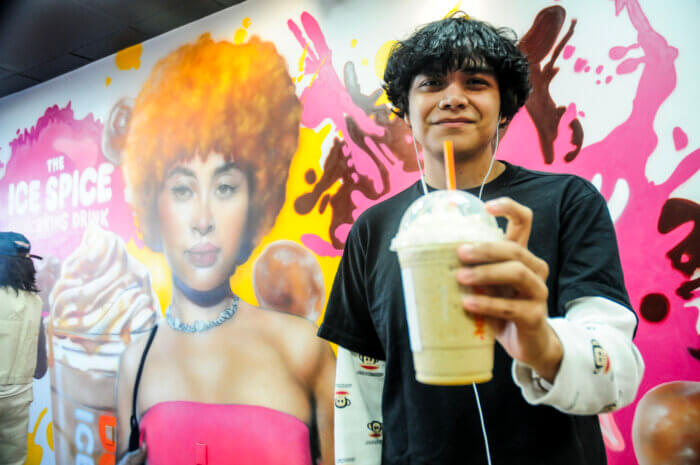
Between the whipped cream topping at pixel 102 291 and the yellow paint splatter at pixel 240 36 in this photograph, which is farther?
the whipped cream topping at pixel 102 291

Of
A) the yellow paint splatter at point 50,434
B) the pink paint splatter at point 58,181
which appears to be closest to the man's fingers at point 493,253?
the pink paint splatter at point 58,181

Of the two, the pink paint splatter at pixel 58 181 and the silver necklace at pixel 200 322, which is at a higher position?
the pink paint splatter at pixel 58 181

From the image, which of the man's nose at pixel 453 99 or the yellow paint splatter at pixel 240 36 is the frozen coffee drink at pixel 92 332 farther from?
the man's nose at pixel 453 99

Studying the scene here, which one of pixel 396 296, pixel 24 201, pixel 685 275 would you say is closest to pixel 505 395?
pixel 396 296

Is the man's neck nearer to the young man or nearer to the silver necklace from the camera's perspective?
the young man

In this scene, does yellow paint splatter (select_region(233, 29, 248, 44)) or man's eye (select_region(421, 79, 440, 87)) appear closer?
man's eye (select_region(421, 79, 440, 87))

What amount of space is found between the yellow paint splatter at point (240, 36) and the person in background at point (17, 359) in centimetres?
215

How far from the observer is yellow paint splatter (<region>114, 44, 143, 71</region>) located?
2730 mm

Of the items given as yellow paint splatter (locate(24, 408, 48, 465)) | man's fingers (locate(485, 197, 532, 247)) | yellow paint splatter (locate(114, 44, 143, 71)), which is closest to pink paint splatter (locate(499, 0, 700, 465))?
man's fingers (locate(485, 197, 532, 247))

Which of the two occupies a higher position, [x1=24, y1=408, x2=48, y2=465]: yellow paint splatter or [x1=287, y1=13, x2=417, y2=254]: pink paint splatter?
[x1=287, y1=13, x2=417, y2=254]: pink paint splatter

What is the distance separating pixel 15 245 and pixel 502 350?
135 inches

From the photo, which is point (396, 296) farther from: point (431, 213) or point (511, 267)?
point (511, 267)

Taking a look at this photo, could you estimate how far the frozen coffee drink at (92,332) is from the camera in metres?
2.57

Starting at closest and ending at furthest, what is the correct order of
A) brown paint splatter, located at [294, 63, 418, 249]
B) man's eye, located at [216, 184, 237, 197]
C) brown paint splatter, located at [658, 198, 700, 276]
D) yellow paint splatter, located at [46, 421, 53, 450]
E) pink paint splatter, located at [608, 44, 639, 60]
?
brown paint splatter, located at [658, 198, 700, 276] < pink paint splatter, located at [608, 44, 639, 60] < brown paint splatter, located at [294, 63, 418, 249] < man's eye, located at [216, 184, 237, 197] < yellow paint splatter, located at [46, 421, 53, 450]
